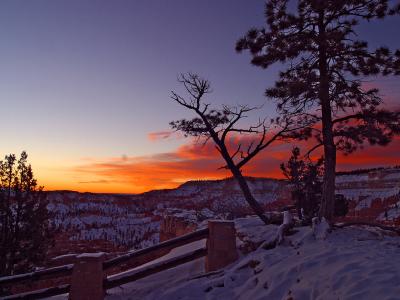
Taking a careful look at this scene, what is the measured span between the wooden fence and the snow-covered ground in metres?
0.37

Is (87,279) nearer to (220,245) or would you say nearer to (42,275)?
(42,275)

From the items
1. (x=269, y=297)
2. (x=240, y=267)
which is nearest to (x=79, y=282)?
(x=240, y=267)

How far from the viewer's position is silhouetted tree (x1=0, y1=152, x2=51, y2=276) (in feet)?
85.5

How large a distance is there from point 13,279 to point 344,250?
8026 millimetres

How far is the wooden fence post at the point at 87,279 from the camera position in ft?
31.8

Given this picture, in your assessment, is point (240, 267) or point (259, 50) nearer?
point (240, 267)

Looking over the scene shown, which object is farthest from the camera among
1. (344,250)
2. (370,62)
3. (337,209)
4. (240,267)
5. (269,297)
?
(337,209)

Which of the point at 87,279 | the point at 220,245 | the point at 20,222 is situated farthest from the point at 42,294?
the point at 20,222

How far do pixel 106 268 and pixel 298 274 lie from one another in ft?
15.9

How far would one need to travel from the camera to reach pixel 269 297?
7383 mm

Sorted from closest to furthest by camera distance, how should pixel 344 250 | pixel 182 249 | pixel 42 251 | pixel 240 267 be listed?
pixel 344 250 → pixel 240 267 → pixel 182 249 → pixel 42 251

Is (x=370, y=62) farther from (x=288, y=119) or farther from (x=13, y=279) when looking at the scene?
(x=13, y=279)

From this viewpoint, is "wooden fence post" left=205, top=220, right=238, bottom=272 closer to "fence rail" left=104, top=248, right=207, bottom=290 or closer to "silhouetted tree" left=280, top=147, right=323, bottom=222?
"fence rail" left=104, top=248, right=207, bottom=290

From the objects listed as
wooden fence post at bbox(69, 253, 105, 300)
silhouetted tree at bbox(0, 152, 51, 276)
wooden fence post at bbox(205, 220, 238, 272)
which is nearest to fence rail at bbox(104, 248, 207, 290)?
wooden fence post at bbox(69, 253, 105, 300)
